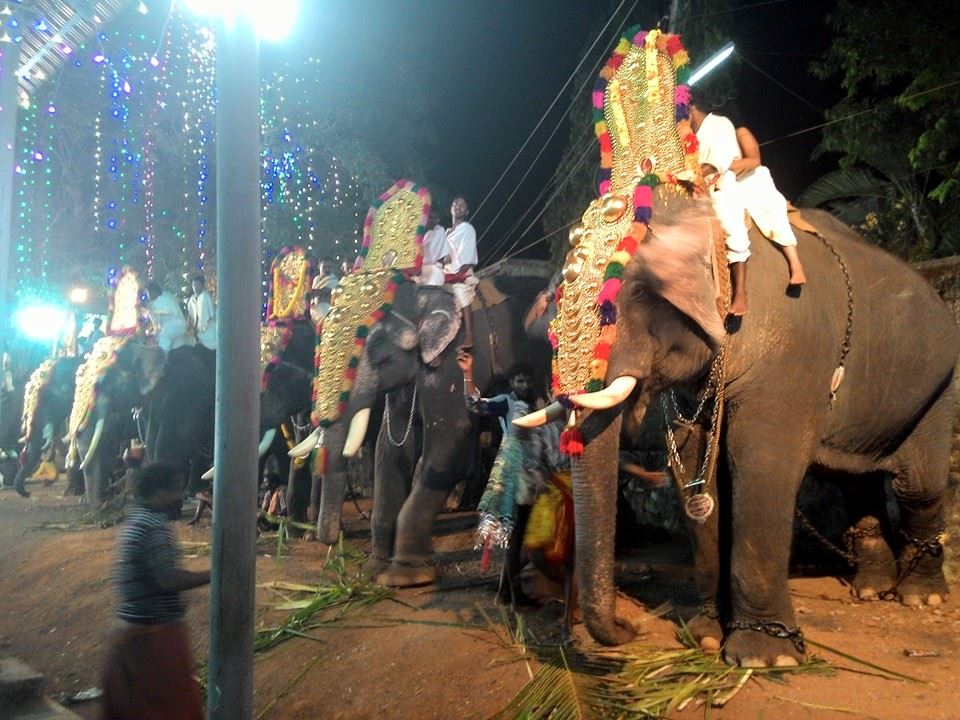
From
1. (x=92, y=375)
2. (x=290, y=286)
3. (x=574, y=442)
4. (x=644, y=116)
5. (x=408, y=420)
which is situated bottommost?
(x=574, y=442)

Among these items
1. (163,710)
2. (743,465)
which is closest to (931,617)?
(743,465)

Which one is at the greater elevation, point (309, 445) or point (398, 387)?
point (398, 387)

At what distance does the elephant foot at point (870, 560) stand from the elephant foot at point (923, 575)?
0.42ft

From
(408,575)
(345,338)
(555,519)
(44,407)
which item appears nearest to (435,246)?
(345,338)

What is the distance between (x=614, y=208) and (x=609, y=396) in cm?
125

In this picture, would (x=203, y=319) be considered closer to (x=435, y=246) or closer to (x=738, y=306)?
(x=435, y=246)

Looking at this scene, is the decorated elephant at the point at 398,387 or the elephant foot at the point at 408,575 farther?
the decorated elephant at the point at 398,387

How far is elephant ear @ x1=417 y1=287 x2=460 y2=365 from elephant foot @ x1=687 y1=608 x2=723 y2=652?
3625 millimetres

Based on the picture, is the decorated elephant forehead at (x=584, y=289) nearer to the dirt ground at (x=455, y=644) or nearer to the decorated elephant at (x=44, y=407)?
the dirt ground at (x=455, y=644)

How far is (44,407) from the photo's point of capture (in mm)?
15508

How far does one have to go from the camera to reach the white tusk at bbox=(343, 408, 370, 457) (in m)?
8.55

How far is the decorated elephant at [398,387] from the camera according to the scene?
8430 millimetres

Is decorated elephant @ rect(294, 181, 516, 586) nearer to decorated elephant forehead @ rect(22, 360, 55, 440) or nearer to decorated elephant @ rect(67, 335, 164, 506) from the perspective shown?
decorated elephant @ rect(67, 335, 164, 506)

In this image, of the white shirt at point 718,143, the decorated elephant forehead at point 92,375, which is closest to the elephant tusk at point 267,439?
the decorated elephant forehead at point 92,375
